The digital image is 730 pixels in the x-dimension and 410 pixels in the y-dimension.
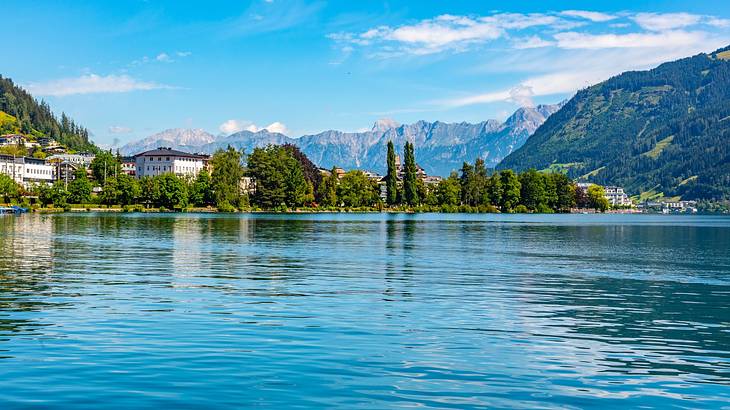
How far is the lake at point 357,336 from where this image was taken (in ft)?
53.1

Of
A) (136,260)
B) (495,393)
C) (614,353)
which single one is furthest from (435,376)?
(136,260)

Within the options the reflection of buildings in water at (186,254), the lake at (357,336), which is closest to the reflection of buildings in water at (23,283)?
the lake at (357,336)

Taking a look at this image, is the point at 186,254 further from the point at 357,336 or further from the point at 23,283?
the point at 357,336

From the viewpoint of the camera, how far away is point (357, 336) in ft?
75.4

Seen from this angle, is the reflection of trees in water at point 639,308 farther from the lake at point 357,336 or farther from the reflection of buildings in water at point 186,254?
the reflection of buildings in water at point 186,254

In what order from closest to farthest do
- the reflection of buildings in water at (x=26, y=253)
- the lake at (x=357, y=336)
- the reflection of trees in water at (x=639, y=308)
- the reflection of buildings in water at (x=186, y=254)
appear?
the lake at (x=357, y=336) < the reflection of trees in water at (x=639, y=308) < the reflection of buildings in water at (x=26, y=253) < the reflection of buildings in water at (x=186, y=254)

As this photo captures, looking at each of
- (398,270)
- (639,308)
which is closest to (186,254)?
(398,270)

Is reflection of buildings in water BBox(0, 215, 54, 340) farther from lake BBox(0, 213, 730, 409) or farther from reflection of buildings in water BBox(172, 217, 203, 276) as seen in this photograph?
reflection of buildings in water BBox(172, 217, 203, 276)

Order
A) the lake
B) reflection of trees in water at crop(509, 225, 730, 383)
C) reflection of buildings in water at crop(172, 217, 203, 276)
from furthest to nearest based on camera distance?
reflection of buildings in water at crop(172, 217, 203, 276) → reflection of trees in water at crop(509, 225, 730, 383) → the lake

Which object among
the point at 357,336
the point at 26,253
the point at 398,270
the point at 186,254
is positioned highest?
the point at 26,253

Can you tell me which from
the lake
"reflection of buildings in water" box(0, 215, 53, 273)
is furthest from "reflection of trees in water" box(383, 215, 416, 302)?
"reflection of buildings in water" box(0, 215, 53, 273)

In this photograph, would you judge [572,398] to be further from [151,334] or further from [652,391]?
[151,334]

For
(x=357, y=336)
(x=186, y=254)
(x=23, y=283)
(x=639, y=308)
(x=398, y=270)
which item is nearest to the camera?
(x=357, y=336)

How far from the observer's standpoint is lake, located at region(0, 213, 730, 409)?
16172 millimetres
